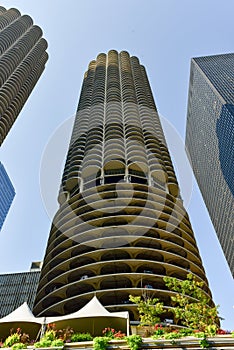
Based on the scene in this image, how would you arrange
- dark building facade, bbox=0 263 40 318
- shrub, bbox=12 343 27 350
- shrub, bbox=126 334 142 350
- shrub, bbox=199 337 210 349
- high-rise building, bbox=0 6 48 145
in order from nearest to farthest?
shrub, bbox=199 337 210 349 < shrub, bbox=126 334 142 350 < shrub, bbox=12 343 27 350 < dark building facade, bbox=0 263 40 318 < high-rise building, bbox=0 6 48 145

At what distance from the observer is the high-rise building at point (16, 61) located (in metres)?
119

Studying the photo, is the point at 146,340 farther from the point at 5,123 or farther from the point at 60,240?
the point at 5,123

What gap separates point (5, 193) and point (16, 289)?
2819 inches

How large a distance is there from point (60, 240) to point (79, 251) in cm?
537

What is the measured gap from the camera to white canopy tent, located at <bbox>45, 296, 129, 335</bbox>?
110 ft

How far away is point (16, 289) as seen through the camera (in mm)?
100875

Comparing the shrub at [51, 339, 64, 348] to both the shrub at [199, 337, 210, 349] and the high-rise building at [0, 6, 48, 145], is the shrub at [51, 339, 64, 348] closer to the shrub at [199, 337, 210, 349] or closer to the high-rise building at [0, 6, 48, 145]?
the shrub at [199, 337, 210, 349]

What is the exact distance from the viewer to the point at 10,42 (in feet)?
453

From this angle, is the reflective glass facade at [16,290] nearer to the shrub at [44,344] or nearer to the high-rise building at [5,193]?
the high-rise building at [5,193]

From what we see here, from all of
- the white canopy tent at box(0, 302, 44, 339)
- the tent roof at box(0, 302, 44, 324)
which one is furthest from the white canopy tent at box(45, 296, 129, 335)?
the white canopy tent at box(0, 302, 44, 339)

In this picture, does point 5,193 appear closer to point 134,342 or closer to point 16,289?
point 16,289

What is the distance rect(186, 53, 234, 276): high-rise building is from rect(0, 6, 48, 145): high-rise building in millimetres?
68745

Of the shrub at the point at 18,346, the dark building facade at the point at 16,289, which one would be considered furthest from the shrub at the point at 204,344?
the dark building facade at the point at 16,289

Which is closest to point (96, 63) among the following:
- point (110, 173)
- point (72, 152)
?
point (72, 152)
